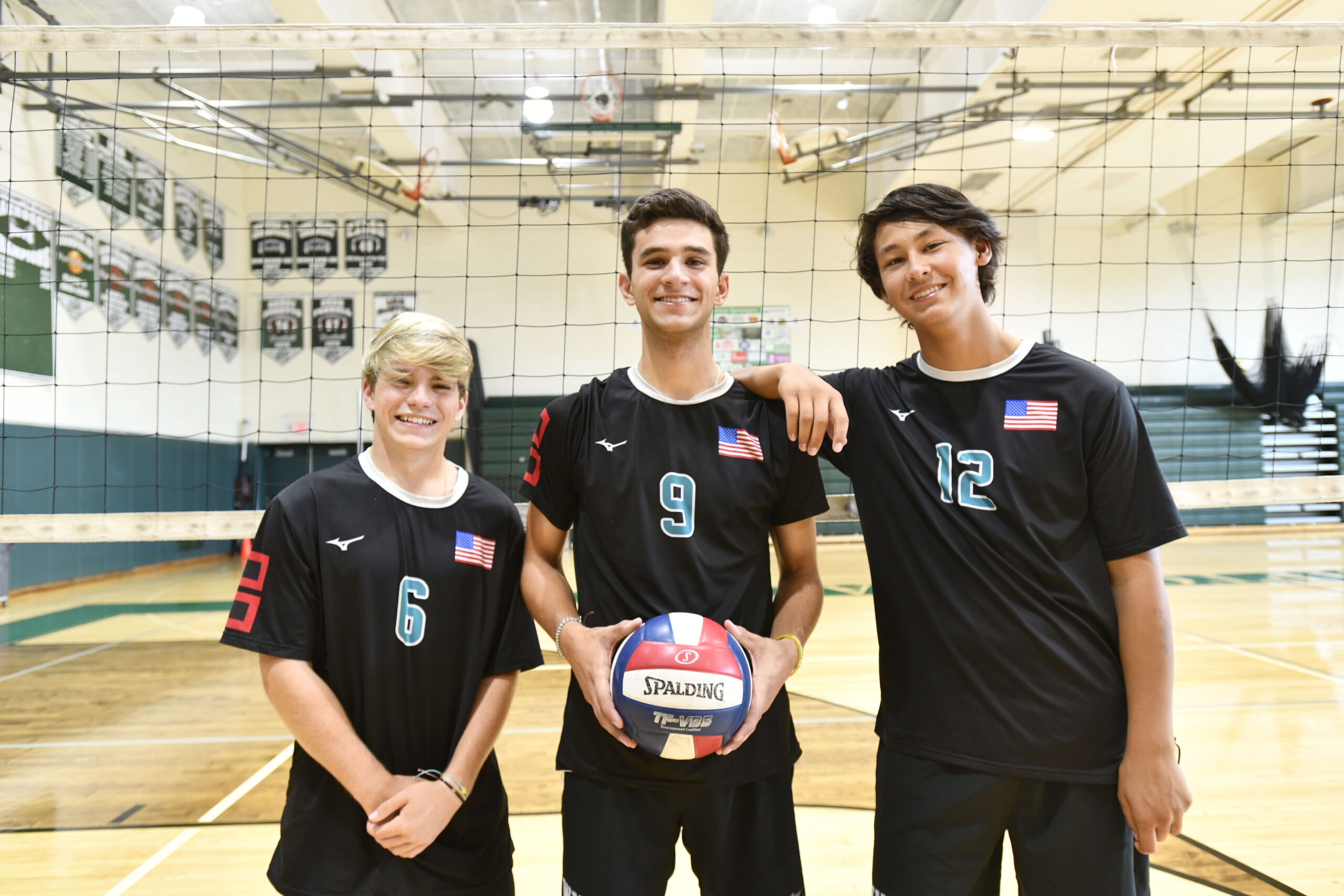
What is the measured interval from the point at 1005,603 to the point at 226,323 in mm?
11581

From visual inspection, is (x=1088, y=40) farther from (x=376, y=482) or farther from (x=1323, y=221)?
(x=1323, y=221)

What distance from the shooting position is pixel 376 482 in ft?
5.23

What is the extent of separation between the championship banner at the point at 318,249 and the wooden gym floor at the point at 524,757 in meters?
5.77

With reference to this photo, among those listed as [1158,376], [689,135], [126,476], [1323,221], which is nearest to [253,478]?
[126,476]

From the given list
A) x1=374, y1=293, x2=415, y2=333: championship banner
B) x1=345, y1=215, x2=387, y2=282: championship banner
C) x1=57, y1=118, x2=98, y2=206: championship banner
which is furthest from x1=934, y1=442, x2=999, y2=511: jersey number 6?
x1=345, y1=215, x2=387, y2=282: championship banner

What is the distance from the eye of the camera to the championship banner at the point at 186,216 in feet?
30.9

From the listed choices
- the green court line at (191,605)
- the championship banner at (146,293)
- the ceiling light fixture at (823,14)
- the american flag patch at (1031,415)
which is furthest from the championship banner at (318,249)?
the american flag patch at (1031,415)

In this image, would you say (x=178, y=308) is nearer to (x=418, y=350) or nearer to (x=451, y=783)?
(x=418, y=350)

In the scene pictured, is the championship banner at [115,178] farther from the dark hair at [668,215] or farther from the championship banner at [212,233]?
the dark hair at [668,215]

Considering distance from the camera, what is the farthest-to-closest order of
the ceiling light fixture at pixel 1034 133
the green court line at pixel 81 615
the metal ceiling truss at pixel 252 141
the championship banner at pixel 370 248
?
the championship banner at pixel 370 248, the ceiling light fixture at pixel 1034 133, the metal ceiling truss at pixel 252 141, the green court line at pixel 81 615

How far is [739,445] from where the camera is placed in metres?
1.60

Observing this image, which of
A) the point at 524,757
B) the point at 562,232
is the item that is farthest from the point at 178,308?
the point at 524,757

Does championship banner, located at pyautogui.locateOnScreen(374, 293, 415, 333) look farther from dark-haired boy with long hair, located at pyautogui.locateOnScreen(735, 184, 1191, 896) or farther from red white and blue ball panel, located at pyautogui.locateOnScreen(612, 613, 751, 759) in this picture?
red white and blue ball panel, located at pyautogui.locateOnScreen(612, 613, 751, 759)

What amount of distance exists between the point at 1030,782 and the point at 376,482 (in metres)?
1.43
